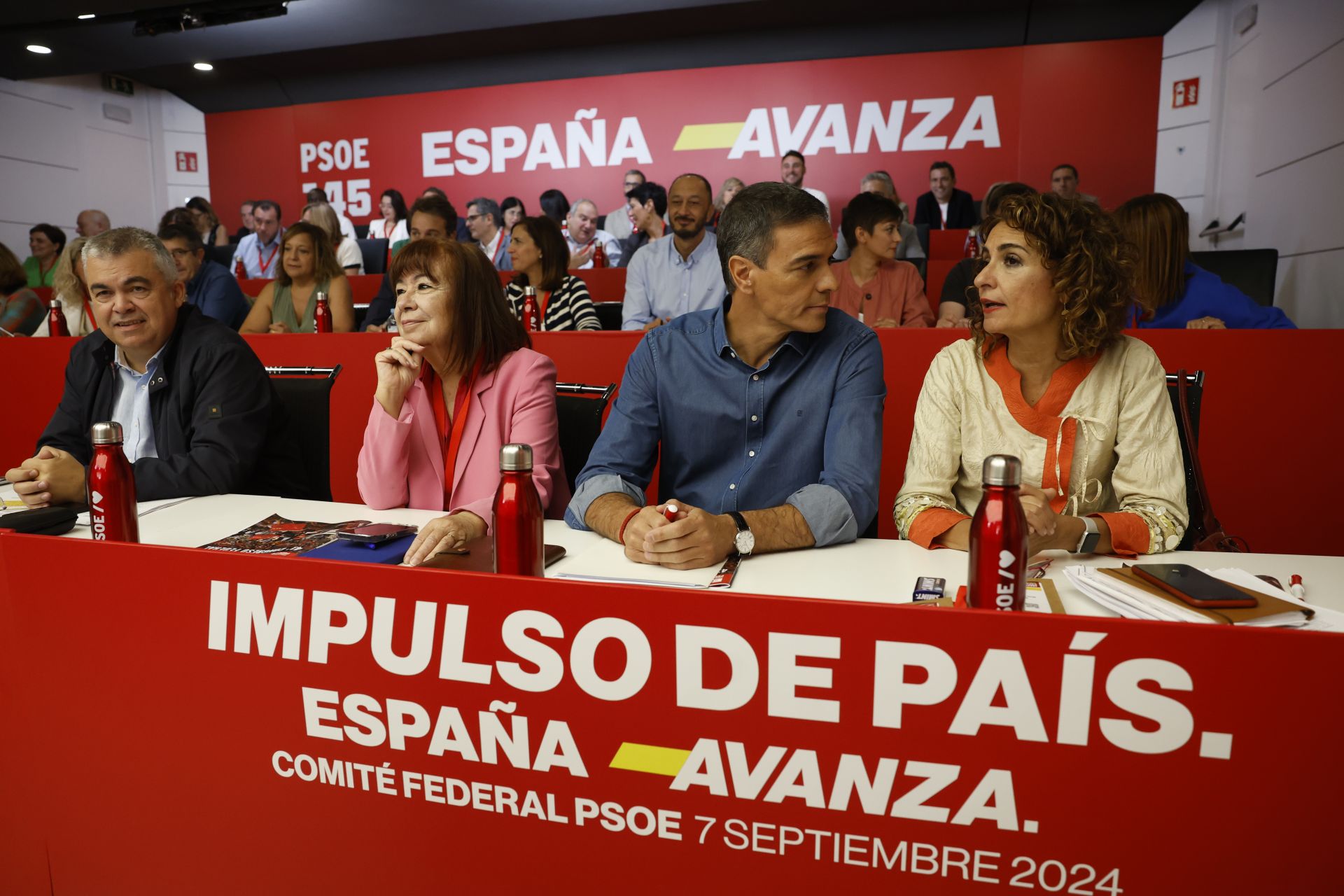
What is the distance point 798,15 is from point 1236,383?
23.3 ft

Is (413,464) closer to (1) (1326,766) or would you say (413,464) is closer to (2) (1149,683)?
(2) (1149,683)

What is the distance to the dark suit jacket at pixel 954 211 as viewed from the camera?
8.53m

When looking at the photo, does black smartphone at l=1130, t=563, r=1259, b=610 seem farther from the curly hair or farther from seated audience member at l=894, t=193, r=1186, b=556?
the curly hair

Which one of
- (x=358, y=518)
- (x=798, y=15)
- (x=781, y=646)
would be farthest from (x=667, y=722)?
(x=798, y=15)

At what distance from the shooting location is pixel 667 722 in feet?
3.01

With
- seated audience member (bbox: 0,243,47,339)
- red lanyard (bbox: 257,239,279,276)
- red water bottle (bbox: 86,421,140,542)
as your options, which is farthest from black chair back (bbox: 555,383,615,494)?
red lanyard (bbox: 257,239,279,276)

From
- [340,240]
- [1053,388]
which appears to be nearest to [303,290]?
[340,240]

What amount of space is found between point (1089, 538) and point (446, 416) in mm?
1392

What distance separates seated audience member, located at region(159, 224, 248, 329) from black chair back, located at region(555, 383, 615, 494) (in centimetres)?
306

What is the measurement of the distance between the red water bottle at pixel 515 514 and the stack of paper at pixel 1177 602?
72 centimetres

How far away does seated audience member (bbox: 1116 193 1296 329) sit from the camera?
2968 millimetres

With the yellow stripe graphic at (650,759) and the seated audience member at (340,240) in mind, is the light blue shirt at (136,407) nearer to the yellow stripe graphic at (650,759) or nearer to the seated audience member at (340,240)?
the yellow stripe graphic at (650,759)

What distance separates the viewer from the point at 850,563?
140 cm

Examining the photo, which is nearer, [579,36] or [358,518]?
[358,518]
